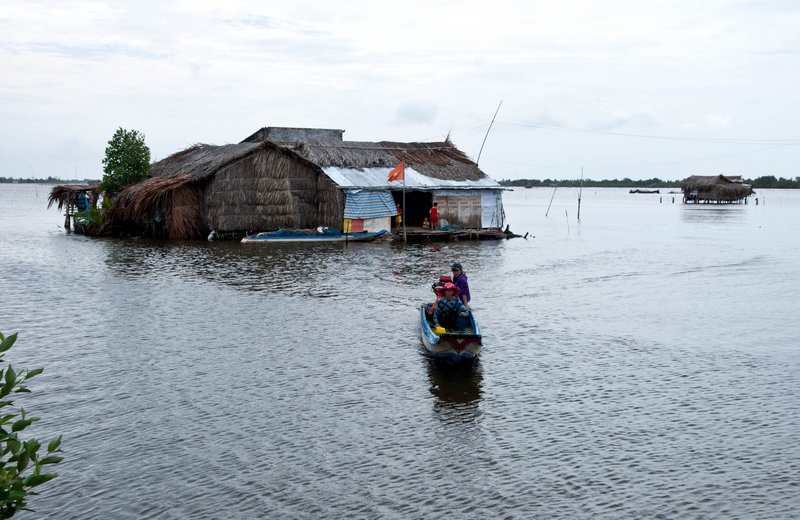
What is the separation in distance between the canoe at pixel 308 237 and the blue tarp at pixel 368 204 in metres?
1.16

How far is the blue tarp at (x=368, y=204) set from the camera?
3856cm

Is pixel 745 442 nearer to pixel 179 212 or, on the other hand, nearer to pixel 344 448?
pixel 344 448

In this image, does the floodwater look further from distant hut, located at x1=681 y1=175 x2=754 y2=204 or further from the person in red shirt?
distant hut, located at x1=681 y1=175 x2=754 y2=204

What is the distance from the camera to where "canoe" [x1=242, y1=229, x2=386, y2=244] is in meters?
37.0

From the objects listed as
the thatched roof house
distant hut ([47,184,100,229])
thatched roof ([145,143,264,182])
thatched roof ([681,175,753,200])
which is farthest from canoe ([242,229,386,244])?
thatched roof ([681,175,753,200])

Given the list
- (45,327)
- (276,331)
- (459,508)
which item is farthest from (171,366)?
(459,508)

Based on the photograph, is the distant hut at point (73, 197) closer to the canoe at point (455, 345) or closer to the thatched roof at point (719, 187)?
the canoe at point (455, 345)

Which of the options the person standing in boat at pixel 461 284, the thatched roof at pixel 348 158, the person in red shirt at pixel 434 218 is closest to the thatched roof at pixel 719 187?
the thatched roof at pixel 348 158

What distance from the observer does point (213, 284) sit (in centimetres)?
2422

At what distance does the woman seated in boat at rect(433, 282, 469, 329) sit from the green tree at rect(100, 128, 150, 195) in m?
32.4

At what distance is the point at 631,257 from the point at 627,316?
1571 centimetres

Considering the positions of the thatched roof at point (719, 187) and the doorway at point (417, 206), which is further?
the thatched roof at point (719, 187)

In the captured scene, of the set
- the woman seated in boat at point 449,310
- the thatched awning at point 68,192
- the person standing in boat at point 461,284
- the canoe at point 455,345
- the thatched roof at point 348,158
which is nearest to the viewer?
the canoe at point 455,345

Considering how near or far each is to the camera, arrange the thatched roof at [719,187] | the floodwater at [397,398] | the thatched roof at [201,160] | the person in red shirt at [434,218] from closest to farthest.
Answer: the floodwater at [397,398]
the thatched roof at [201,160]
the person in red shirt at [434,218]
the thatched roof at [719,187]
